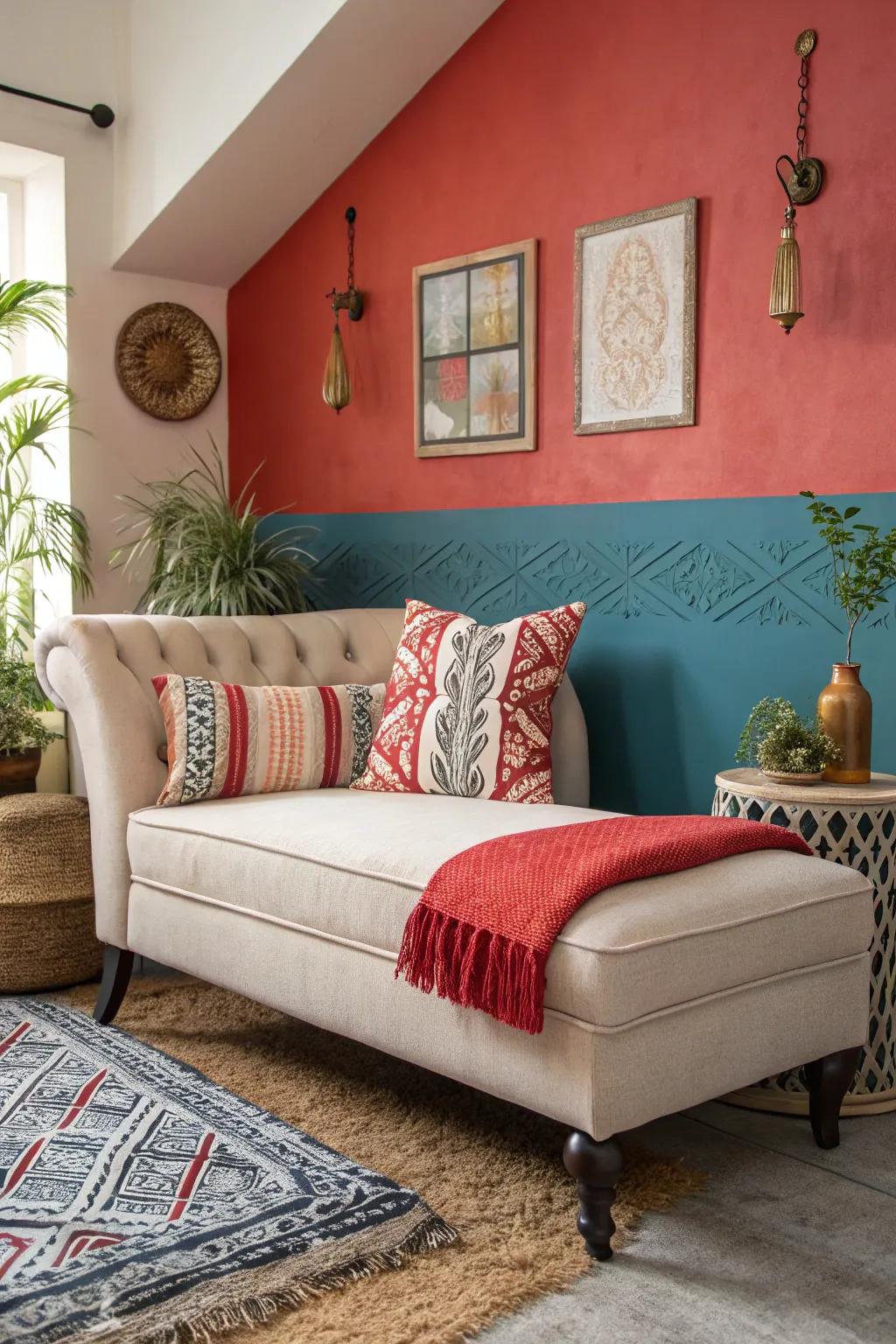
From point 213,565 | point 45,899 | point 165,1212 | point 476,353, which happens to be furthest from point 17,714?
point 165,1212

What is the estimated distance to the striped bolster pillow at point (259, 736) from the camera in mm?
3014

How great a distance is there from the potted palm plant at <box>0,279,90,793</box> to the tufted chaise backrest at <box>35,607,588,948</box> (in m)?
0.88

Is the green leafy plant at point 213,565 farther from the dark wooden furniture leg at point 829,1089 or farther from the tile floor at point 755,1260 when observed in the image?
the dark wooden furniture leg at point 829,1089

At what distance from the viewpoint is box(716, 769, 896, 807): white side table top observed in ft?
8.22

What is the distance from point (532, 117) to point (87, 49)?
165 centimetres

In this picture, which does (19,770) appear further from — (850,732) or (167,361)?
(850,732)

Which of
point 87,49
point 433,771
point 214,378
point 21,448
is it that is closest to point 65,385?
point 21,448

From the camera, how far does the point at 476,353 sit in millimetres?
3805

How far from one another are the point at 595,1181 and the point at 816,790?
0.93 metres

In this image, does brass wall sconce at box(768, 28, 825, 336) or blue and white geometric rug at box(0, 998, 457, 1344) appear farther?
brass wall sconce at box(768, 28, 825, 336)

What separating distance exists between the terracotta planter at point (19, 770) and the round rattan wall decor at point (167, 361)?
4.26 ft

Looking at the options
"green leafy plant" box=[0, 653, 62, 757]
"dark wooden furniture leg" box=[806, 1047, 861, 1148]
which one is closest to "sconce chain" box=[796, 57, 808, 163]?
"dark wooden furniture leg" box=[806, 1047, 861, 1148]

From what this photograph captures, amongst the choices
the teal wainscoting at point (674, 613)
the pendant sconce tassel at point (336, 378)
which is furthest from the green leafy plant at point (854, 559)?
the pendant sconce tassel at point (336, 378)

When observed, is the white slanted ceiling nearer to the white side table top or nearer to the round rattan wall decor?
the round rattan wall decor
